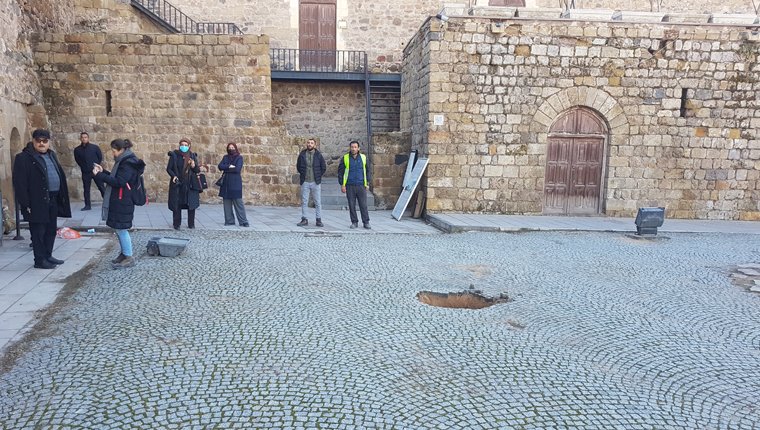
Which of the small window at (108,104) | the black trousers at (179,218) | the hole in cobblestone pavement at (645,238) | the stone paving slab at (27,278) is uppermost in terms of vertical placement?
the small window at (108,104)

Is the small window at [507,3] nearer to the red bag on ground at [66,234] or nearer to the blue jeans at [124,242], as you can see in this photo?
the red bag on ground at [66,234]

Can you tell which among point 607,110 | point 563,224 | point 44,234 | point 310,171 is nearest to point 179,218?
point 310,171

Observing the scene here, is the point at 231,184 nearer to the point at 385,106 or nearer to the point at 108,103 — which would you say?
the point at 108,103

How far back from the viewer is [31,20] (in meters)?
10.8

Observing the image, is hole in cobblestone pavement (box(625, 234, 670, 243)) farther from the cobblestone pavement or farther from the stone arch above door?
the stone arch above door

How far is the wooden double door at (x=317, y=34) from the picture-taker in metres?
17.0

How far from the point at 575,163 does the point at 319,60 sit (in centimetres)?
908

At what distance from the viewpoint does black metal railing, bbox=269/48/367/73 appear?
16.9 meters

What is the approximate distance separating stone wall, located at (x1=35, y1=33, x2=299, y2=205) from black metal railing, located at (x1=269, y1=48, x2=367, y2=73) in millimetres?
5024

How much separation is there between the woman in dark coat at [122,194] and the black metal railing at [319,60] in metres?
11.3

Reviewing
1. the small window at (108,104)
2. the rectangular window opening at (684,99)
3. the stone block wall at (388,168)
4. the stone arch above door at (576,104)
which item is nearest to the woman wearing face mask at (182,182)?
the small window at (108,104)

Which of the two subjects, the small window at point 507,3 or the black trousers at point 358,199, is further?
the small window at point 507,3

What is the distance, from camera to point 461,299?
218 inches

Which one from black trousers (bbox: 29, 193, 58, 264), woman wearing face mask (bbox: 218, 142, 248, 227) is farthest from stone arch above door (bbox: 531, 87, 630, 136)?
black trousers (bbox: 29, 193, 58, 264)
